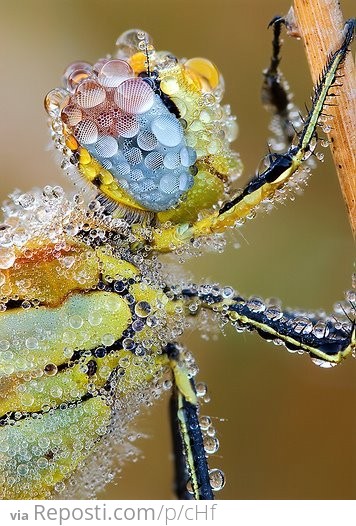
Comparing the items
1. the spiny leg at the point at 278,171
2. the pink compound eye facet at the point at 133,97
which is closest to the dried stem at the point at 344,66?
the spiny leg at the point at 278,171

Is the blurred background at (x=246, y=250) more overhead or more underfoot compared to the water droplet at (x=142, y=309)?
more overhead

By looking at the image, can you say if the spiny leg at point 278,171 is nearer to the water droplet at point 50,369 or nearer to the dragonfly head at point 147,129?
the dragonfly head at point 147,129

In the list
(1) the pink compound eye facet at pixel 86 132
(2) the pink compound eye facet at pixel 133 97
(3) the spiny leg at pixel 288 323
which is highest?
(2) the pink compound eye facet at pixel 133 97

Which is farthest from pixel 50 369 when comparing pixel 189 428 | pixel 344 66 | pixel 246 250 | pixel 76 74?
pixel 246 250

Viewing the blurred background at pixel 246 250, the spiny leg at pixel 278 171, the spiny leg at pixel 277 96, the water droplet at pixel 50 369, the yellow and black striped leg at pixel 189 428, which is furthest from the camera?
the blurred background at pixel 246 250

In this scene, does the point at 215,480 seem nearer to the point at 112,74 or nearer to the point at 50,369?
the point at 50,369

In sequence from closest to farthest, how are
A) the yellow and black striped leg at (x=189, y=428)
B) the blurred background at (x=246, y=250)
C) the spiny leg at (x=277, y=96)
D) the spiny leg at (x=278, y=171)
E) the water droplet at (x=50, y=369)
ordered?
the spiny leg at (x=278, y=171)
the water droplet at (x=50, y=369)
the yellow and black striped leg at (x=189, y=428)
the spiny leg at (x=277, y=96)
the blurred background at (x=246, y=250)

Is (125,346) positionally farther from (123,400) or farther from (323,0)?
(323,0)

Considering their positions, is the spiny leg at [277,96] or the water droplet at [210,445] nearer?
the water droplet at [210,445]
